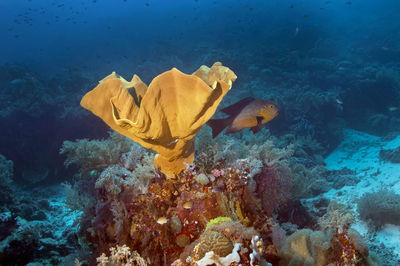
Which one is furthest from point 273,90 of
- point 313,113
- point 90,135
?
point 90,135

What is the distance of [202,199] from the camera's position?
2436 millimetres

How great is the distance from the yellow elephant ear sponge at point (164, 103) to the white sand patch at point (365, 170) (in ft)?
8.82

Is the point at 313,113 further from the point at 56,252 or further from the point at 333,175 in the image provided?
the point at 56,252

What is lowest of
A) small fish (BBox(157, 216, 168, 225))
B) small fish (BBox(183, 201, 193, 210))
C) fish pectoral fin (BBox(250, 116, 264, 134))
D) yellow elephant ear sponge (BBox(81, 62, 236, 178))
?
small fish (BBox(157, 216, 168, 225))

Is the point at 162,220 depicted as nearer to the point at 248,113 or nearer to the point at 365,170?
the point at 248,113

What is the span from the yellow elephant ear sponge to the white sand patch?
8.82 ft

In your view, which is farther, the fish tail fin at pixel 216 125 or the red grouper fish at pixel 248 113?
the red grouper fish at pixel 248 113

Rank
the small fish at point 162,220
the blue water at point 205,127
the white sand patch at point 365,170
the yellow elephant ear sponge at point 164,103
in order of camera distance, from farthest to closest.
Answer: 1. the blue water at point 205,127
2. the white sand patch at point 365,170
3. the small fish at point 162,220
4. the yellow elephant ear sponge at point 164,103

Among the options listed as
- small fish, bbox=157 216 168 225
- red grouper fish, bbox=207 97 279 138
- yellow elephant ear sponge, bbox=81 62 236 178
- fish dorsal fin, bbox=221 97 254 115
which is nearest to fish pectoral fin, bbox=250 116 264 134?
red grouper fish, bbox=207 97 279 138

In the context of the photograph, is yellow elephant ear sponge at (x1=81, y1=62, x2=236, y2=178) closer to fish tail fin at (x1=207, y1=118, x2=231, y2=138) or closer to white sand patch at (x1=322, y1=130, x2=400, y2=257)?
fish tail fin at (x1=207, y1=118, x2=231, y2=138)

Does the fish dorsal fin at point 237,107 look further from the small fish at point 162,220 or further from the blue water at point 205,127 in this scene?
the small fish at point 162,220

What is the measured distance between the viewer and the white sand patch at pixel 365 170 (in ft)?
11.9

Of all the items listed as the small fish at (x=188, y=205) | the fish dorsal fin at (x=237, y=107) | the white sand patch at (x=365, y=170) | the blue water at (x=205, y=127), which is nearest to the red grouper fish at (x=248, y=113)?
the fish dorsal fin at (x=237, y=107)

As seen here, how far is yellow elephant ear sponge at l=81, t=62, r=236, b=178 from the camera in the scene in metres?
1.64
